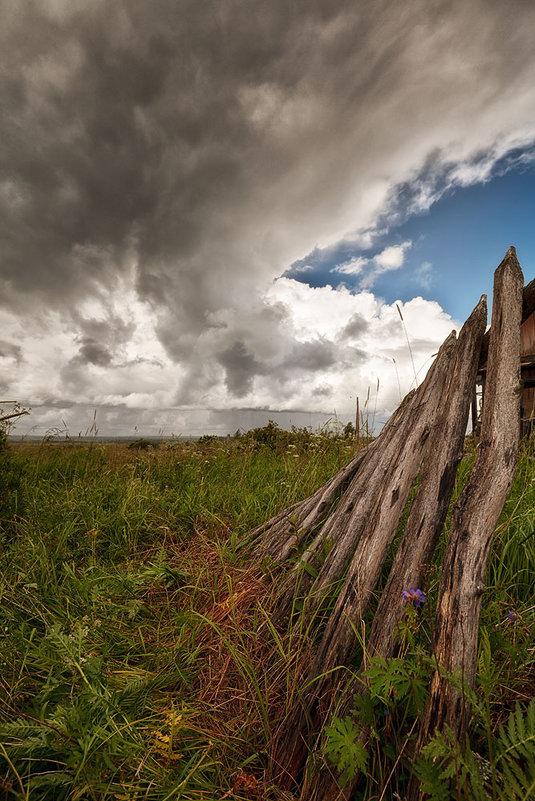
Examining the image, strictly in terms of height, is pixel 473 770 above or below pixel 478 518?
below

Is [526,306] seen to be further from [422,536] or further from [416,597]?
[416,597]

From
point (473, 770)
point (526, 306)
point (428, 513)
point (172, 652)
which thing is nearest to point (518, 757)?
point (473, 770)

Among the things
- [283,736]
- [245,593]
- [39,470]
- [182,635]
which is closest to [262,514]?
[245,593]

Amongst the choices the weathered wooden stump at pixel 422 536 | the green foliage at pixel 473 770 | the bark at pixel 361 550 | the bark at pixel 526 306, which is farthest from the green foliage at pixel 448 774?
the bark at pixel 526 306

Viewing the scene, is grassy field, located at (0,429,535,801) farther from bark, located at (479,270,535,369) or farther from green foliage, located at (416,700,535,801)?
bark, located at (479,270,535,369)

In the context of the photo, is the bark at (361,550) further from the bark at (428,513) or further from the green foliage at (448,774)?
the green foliage at (448,774)

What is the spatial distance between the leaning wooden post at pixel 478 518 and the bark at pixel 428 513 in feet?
0.56

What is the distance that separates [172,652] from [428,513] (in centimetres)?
167

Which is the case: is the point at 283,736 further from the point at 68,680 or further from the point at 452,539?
the point at 452,539

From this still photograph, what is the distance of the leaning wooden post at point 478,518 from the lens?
146cm

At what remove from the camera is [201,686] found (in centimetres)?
206

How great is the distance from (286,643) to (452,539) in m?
1.19

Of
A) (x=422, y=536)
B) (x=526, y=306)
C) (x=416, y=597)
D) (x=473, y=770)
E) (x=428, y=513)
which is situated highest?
(x=526, y=306)

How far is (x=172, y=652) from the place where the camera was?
2.16 m
